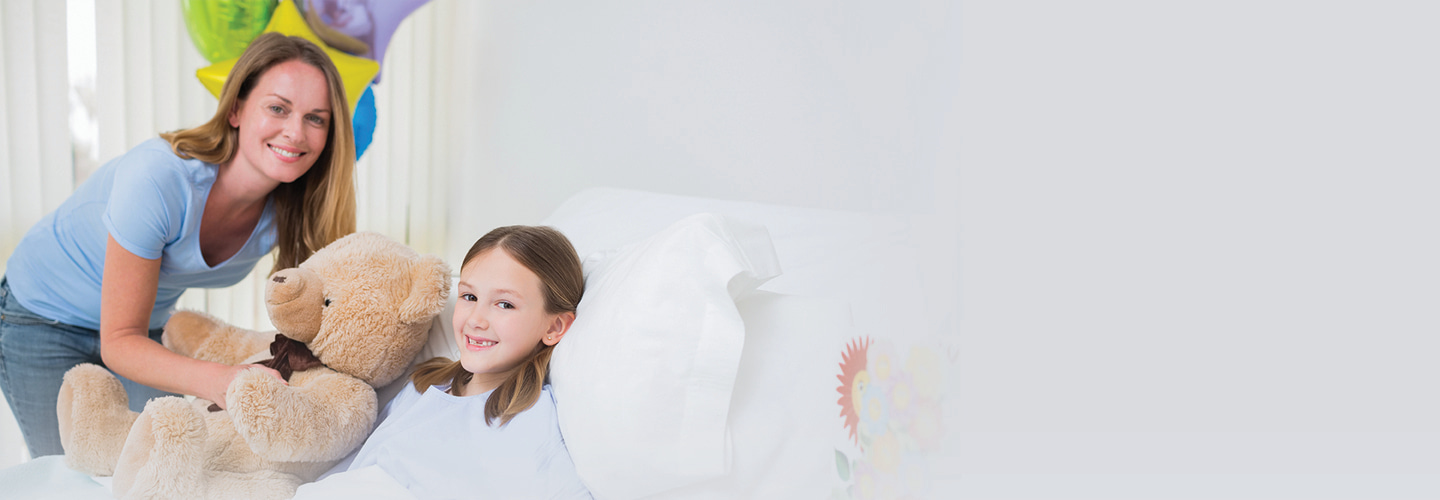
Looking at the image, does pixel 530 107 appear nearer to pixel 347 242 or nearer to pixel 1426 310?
pixel 347 242

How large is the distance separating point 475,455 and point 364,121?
0.98 m

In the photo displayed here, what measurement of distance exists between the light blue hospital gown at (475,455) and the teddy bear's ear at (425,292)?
0.38 ft

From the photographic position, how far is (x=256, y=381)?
2.57ft

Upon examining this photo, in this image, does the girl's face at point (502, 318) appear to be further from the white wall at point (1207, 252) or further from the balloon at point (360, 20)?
the balloon at point (360, 20)

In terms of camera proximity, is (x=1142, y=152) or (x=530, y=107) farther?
(x=530, y=107)

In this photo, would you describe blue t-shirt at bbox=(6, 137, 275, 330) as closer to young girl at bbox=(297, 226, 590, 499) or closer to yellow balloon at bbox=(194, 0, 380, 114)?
yellow balloon at bbox=(194, 0, 380, 114)

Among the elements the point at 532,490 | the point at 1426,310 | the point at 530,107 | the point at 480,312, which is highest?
the point at 530,107

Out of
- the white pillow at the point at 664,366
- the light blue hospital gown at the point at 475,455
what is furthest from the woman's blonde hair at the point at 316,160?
the white pillow at the point at 664,366

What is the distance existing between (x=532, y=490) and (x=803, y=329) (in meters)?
0.30

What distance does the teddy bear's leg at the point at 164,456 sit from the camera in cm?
75

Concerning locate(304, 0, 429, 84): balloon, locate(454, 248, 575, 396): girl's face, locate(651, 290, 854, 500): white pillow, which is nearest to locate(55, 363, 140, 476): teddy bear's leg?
locate(454, 248, 575, 396): girl's face

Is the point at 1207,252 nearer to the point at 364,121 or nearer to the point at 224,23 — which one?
the point at 364,121

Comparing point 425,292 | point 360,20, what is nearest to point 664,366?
point 425,292

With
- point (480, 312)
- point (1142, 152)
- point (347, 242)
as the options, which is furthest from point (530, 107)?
point (1142, 152)
